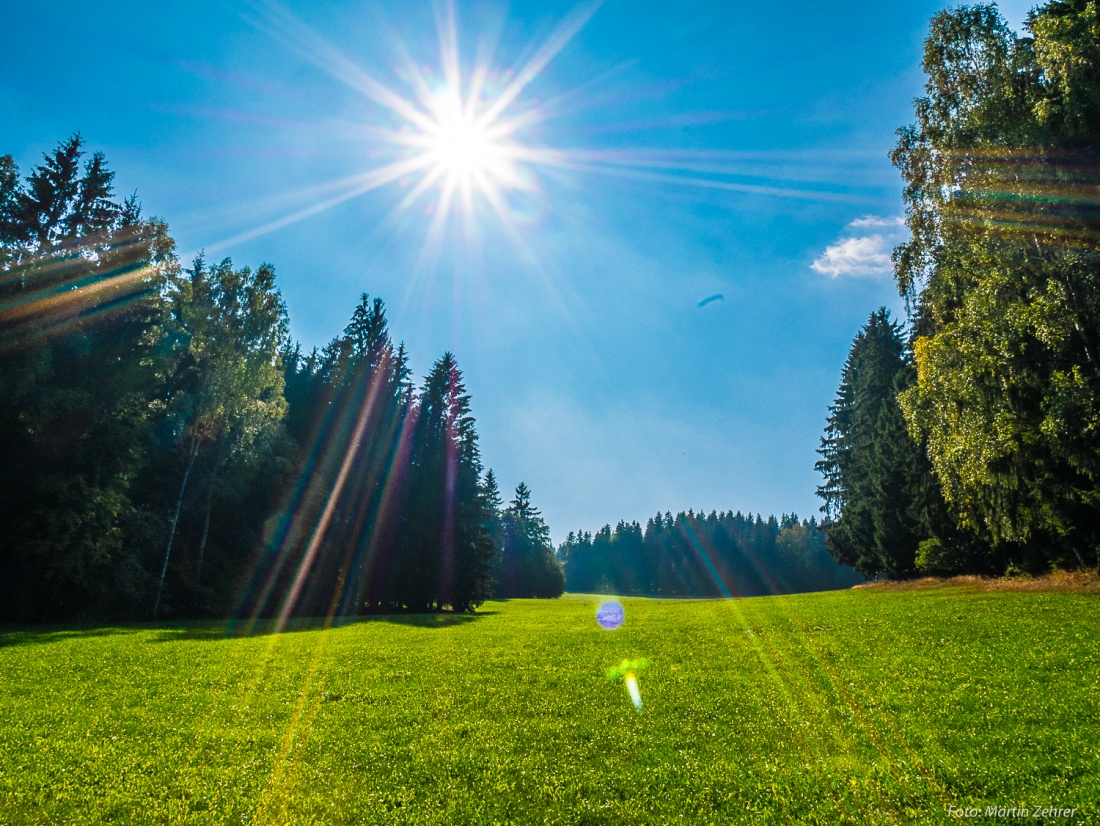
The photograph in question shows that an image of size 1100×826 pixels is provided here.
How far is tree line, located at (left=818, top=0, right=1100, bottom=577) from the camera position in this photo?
1788 cm

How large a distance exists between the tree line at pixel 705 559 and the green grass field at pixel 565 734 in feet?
397

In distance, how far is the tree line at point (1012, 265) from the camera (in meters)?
17.9

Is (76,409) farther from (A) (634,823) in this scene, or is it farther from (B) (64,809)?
(A) (634,823)

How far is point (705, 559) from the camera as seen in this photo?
143875 millimetres

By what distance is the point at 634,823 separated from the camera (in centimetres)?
545

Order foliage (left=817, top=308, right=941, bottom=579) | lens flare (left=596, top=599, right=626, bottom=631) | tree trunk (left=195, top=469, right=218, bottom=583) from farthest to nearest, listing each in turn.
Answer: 1. foliage (left=817, top=308, right=941, bottom=579)
2. tree trunk (left=195, top=469, right=218, bottom=583)
3. lens flare (left=596, top=599, right=626, bottom=631)

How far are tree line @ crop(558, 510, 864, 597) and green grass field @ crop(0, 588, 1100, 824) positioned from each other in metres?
121

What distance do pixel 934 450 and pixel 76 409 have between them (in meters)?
39.0

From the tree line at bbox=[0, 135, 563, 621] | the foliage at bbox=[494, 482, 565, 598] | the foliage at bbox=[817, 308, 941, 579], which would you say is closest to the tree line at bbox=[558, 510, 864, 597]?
the foliage at bbox=[494, 482, 565, 598]

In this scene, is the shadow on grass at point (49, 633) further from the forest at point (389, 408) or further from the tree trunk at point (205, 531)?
the tree trunk at point (205, 531)

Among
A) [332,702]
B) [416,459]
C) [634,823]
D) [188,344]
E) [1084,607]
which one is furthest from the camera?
[416,459]

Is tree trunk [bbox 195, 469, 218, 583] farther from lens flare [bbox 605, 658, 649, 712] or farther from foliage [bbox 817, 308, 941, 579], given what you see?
foliage [bbox 817, 308, 941, 579]

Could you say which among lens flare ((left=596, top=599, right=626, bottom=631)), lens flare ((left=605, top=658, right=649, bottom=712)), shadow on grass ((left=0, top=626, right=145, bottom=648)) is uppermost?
shadow on grass ((left=0, top=626, right=145, bottom=648))

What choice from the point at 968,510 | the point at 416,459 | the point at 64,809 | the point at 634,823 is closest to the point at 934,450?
the point at 968,510
